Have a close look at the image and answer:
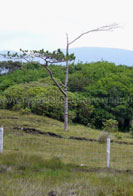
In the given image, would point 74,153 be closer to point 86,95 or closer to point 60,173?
point 60,173

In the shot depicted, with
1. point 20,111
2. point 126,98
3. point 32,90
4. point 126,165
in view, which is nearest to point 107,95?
point 126,98

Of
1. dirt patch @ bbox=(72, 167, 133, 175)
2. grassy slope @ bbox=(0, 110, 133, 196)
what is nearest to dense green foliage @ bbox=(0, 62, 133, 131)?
grassy slope @ bbox=(0, 110, 133, 196)

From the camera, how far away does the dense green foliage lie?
26.0m

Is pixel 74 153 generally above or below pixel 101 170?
below

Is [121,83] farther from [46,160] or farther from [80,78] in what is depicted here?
[46,160]

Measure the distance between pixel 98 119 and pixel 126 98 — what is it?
3433 millimetres

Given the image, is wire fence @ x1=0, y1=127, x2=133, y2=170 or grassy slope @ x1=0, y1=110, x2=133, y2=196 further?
wire fence @ x1=0, y1=127, x2=133, y2=170

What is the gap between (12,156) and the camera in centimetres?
908

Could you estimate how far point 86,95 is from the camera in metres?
30.6

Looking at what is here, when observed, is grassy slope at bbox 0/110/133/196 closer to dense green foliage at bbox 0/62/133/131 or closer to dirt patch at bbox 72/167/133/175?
dirt patch at bbox 72/167/133/175

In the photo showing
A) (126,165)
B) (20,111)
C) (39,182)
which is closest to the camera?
(39,182)

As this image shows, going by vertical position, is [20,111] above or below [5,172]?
below

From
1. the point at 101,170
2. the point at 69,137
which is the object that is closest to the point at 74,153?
the point at 101,170

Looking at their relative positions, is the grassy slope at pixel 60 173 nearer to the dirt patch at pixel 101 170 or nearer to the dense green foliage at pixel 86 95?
the dirt patch at pixel 101 170
